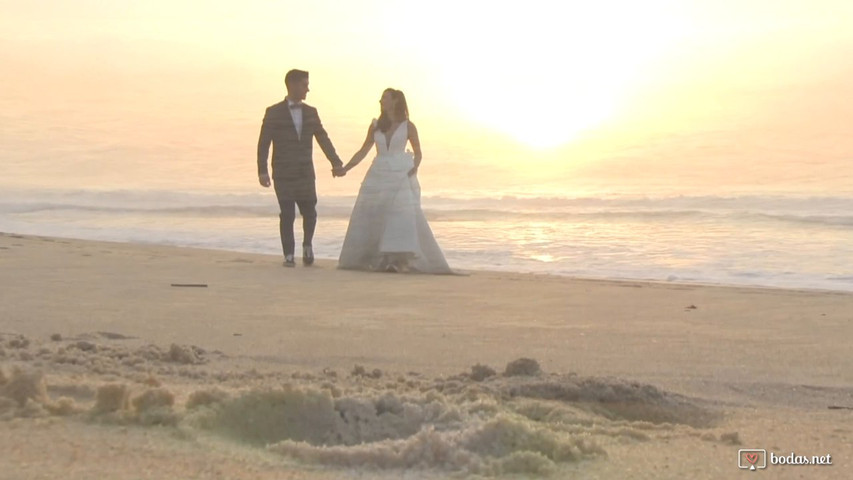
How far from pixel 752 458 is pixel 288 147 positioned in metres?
7.08

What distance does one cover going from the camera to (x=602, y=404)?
325cm

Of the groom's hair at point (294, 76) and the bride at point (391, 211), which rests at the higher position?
the groom's hair at point (294, 76)

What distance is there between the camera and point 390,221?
8.91 metres

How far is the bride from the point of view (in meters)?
8.78

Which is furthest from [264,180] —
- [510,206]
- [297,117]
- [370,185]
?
[510,206]

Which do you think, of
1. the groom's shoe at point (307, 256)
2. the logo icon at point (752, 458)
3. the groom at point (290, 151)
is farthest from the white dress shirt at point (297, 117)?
the logo icon at point (752, 458)

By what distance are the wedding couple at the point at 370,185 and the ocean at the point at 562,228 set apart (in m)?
1.04

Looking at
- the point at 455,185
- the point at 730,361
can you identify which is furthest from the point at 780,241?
the point at 455,185

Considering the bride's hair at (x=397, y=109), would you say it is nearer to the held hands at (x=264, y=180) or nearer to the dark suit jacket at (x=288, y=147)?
the dark suit jacket at (x=288, y=147)

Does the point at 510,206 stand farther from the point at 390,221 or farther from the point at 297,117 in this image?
the point at 390,221

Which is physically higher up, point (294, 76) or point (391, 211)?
point (294, 76)

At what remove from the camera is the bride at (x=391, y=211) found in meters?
8.78

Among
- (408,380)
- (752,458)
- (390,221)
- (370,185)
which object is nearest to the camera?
(752,458)

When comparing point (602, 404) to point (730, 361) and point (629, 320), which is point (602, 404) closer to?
point (730, 361)
